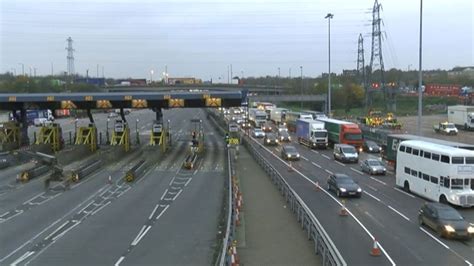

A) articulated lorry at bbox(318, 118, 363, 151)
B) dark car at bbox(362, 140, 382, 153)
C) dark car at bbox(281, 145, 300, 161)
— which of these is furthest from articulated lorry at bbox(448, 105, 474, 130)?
dark car at bbox(281, 145, 300, 161)

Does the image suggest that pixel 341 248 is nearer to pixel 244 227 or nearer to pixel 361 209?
pixel 244 227

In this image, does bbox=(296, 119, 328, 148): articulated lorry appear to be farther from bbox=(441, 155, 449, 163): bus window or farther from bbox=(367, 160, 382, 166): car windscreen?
bbox=(441, 155, 449, 163): bus window

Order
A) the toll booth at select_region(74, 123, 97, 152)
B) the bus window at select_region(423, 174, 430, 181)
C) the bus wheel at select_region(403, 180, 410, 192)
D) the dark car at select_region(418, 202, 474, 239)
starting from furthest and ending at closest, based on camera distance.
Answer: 1. the toll booth at select_region(74, 123, 97, 152)
2. the bus wheel at select_region(403, 180, 410, 192)
3. the bus window at select_region(423, 174, 430, 181)
4. the dark car at select_region(418, 202, 474, 239)

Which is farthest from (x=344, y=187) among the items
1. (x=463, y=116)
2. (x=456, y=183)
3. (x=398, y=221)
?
(x=463, y=116)

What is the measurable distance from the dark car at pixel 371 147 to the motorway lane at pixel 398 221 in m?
18.5

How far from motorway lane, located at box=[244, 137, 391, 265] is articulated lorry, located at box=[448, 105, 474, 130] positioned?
59.2 m

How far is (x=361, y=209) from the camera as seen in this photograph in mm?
29297

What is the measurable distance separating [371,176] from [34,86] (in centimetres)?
10858

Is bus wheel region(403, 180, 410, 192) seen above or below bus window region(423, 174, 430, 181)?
below

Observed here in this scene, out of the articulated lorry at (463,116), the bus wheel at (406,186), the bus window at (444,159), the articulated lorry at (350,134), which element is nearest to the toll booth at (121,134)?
the articulated lorry at (350,134)

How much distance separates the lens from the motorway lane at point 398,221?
2033 cm

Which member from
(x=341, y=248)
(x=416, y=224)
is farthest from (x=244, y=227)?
(x=416, y=224)

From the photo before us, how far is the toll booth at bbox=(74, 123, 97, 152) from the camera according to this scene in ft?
209

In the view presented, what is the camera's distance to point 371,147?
62.4 m
